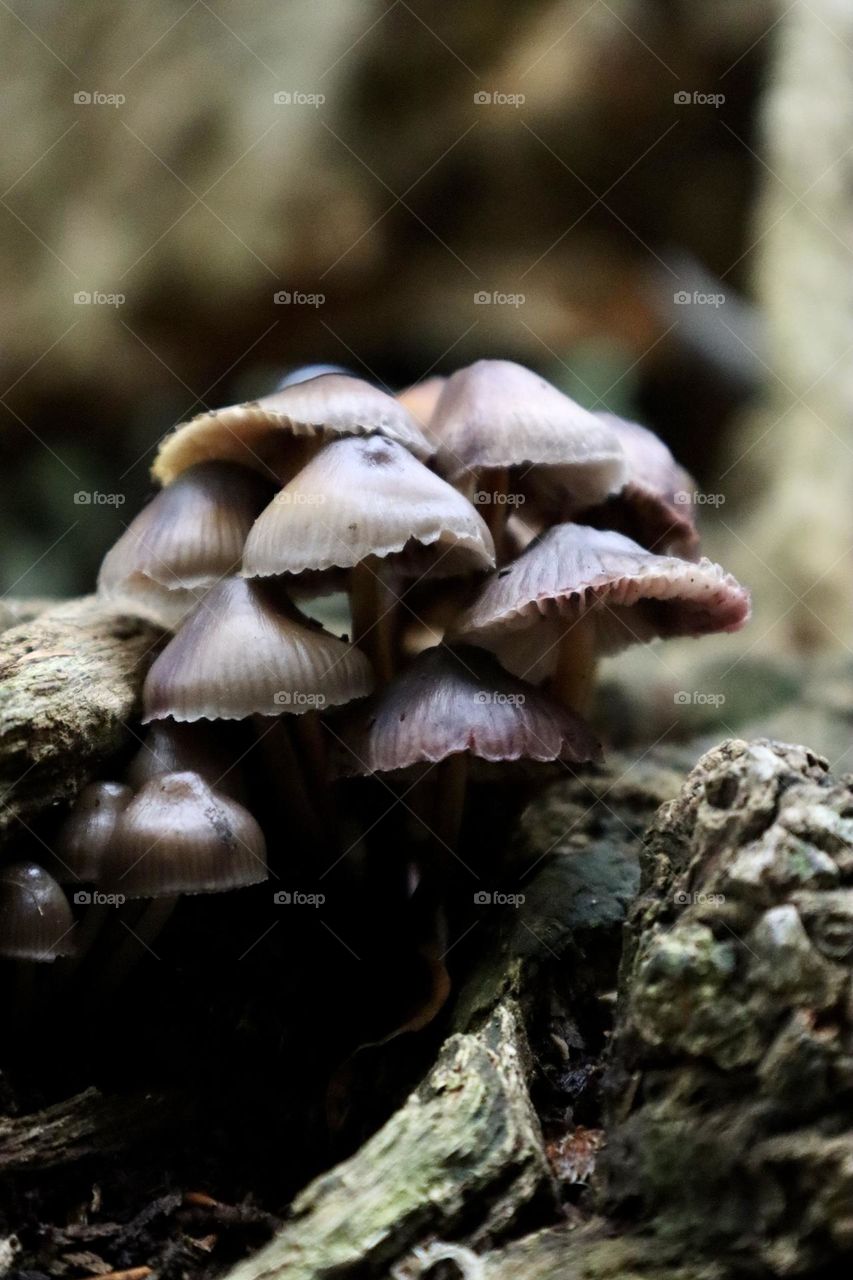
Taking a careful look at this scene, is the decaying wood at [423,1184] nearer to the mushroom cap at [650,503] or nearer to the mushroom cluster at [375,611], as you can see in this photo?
the mushroom cluster at [375,611]

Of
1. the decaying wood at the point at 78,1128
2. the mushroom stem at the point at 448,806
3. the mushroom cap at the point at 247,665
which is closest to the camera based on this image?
the decaying wood at the point at 78,1128

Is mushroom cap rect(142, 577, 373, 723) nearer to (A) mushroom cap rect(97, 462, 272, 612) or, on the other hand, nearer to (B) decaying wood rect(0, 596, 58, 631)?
(A) mushroom cap rect(97, 462, 272, 612)

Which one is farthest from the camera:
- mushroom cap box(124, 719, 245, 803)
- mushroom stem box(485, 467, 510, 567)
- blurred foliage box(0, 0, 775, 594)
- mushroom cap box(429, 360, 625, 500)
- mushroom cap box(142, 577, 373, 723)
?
blurred foliage box(0, 0, 775, 594)

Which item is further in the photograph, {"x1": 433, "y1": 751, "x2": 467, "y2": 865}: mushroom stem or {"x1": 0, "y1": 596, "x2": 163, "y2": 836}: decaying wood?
{"x1": 433, "y1": 751, "x2": 467, "y2": 865}: mushroom stem

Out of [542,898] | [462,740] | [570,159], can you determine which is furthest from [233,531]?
[570,159]

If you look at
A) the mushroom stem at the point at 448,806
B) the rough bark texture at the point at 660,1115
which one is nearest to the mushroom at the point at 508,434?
the mushroom stem at the point at 448,806

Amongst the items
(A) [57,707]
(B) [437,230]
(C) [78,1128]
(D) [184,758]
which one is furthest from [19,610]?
(B) [437,230]

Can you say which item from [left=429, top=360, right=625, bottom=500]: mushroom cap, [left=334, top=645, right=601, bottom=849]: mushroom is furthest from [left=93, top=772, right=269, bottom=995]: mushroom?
[left=429, top=360, right=625, bottom=500]: mushroom cap
